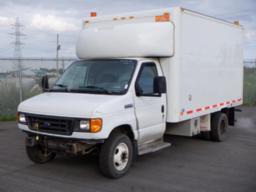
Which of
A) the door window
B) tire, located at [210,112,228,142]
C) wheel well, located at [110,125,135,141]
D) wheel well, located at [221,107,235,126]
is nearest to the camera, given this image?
wheel well, located at [110,125,135,141]

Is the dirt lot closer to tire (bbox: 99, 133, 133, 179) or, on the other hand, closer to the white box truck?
tire (bbox: 99, 133, 133, 179)

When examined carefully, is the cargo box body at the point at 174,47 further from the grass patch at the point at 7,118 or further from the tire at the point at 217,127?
the grass patch at the point at 7,118

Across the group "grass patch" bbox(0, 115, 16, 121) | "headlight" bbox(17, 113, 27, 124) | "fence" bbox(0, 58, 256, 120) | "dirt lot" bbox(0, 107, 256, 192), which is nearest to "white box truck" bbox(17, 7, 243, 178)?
"headlight" bbox(17, 113, 27, 124)

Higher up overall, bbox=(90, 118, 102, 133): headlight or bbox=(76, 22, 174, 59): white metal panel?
bbox=(76, 22, 174, 59): white metal panel

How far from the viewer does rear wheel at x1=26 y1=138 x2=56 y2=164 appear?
709cm

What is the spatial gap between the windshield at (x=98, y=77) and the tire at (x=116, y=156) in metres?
0.87

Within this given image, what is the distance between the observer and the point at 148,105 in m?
6.93

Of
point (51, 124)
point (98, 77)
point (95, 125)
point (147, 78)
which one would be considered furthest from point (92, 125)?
point (147, 78)

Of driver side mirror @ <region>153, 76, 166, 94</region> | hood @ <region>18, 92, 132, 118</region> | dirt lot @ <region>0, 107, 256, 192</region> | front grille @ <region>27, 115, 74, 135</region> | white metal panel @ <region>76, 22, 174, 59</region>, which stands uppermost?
white metal panel @ <region>76, 22, 174, 59</region>

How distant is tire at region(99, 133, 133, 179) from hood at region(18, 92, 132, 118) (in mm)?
579

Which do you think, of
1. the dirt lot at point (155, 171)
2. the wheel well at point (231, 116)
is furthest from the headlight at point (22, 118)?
the wheel well at point (231, 116)

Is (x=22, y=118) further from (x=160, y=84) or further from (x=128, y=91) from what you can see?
(x=160, y=84)

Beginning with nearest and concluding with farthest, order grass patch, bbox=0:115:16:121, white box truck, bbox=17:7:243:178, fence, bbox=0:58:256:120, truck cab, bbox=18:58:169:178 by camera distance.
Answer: truck cab, bbox=18:58:169:178
white box truck, bbox=17:7:243:178
grass patch, bbox=0:115:16:121
fence, bbox=0:58:256:120

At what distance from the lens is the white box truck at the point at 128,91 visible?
6.02 metres
